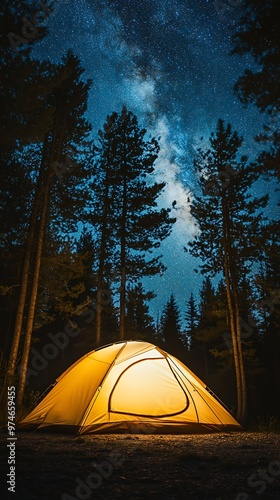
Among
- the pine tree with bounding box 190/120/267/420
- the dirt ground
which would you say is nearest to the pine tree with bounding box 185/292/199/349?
the pine tree with bounding box 190/120/267/420

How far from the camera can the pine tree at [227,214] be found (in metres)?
16.0

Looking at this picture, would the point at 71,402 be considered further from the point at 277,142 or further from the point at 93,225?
the point at 93,225

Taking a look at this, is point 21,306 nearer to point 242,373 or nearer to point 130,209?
point 130,209

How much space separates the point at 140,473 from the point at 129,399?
4.19m

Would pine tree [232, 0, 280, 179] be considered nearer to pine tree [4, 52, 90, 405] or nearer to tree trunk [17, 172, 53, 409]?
pine tree [4, 52, 90, 405]

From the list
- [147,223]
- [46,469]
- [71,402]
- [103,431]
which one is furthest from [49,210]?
[46,469]

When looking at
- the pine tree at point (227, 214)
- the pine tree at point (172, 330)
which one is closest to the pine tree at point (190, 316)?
the pine tree at point (172, 330)

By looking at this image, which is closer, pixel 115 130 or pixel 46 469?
pixel 46 469

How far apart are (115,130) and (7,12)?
32.8 ft

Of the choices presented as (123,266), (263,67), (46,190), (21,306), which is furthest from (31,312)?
(263,67)

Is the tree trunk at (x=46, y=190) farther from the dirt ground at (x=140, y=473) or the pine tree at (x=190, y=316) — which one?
the pine tree at (x=190, y=316)

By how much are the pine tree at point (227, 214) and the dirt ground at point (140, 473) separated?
11897mm

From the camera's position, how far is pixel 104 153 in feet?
60.7

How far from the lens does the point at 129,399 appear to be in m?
7.04
